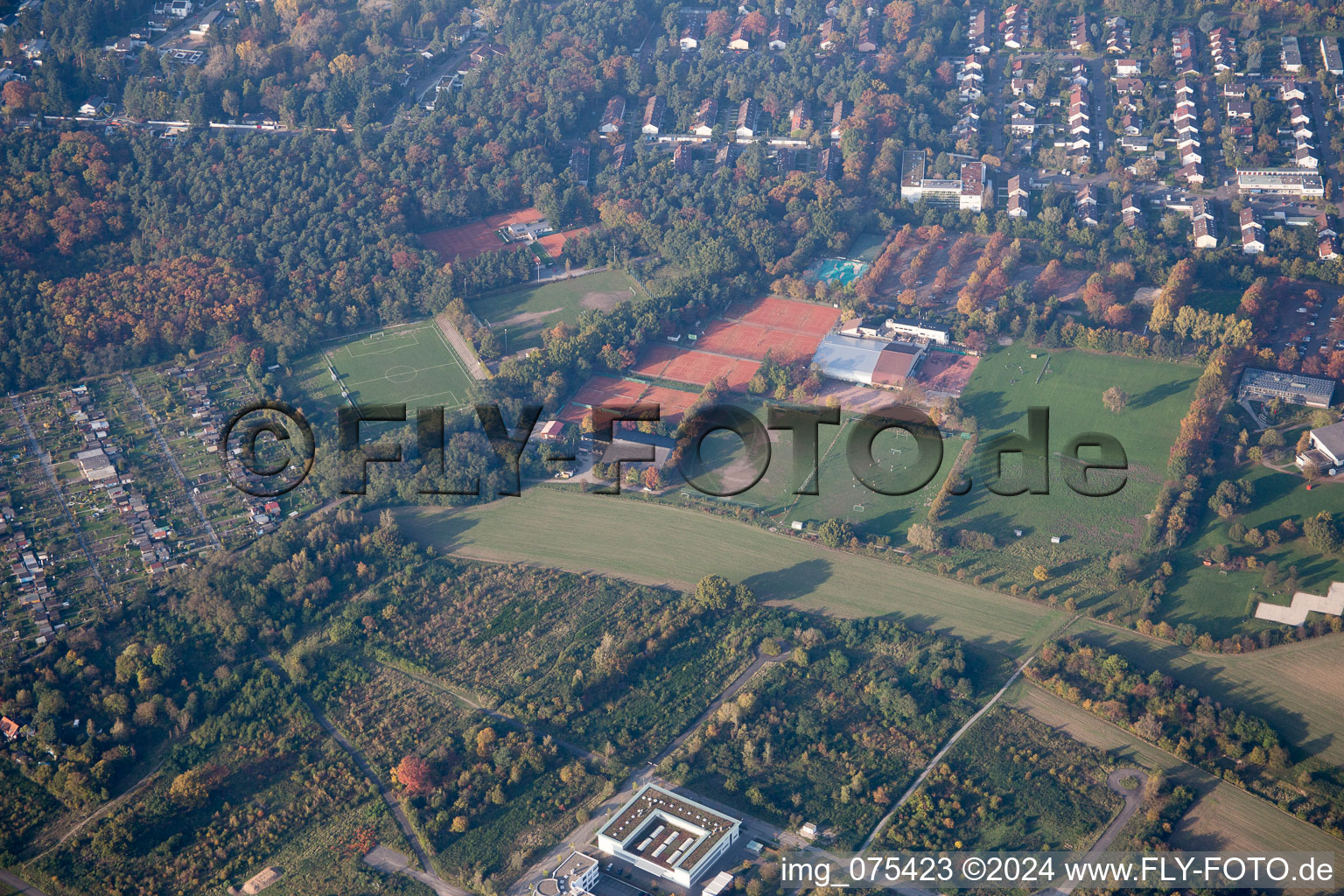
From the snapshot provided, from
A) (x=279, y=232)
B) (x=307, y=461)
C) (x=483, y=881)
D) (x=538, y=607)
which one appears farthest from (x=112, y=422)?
(x=483, y=881)

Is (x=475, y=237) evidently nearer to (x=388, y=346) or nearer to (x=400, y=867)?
(x=388, y=346)

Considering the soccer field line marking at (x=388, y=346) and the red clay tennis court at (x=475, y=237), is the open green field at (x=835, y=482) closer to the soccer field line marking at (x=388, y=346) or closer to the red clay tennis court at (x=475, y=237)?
the soccer field line marking at (x=388, y=346)

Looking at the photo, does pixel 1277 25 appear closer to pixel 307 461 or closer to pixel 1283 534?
pixel 1283 534

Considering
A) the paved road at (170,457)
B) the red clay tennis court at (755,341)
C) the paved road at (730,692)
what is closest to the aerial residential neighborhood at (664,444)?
the paved road at (730,692)

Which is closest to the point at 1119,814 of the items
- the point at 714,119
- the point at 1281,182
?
the point at 1281,182

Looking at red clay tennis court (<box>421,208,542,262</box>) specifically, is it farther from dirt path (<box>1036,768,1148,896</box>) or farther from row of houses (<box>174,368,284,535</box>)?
dirt path (<box>1036,768,1148,896</box>)
